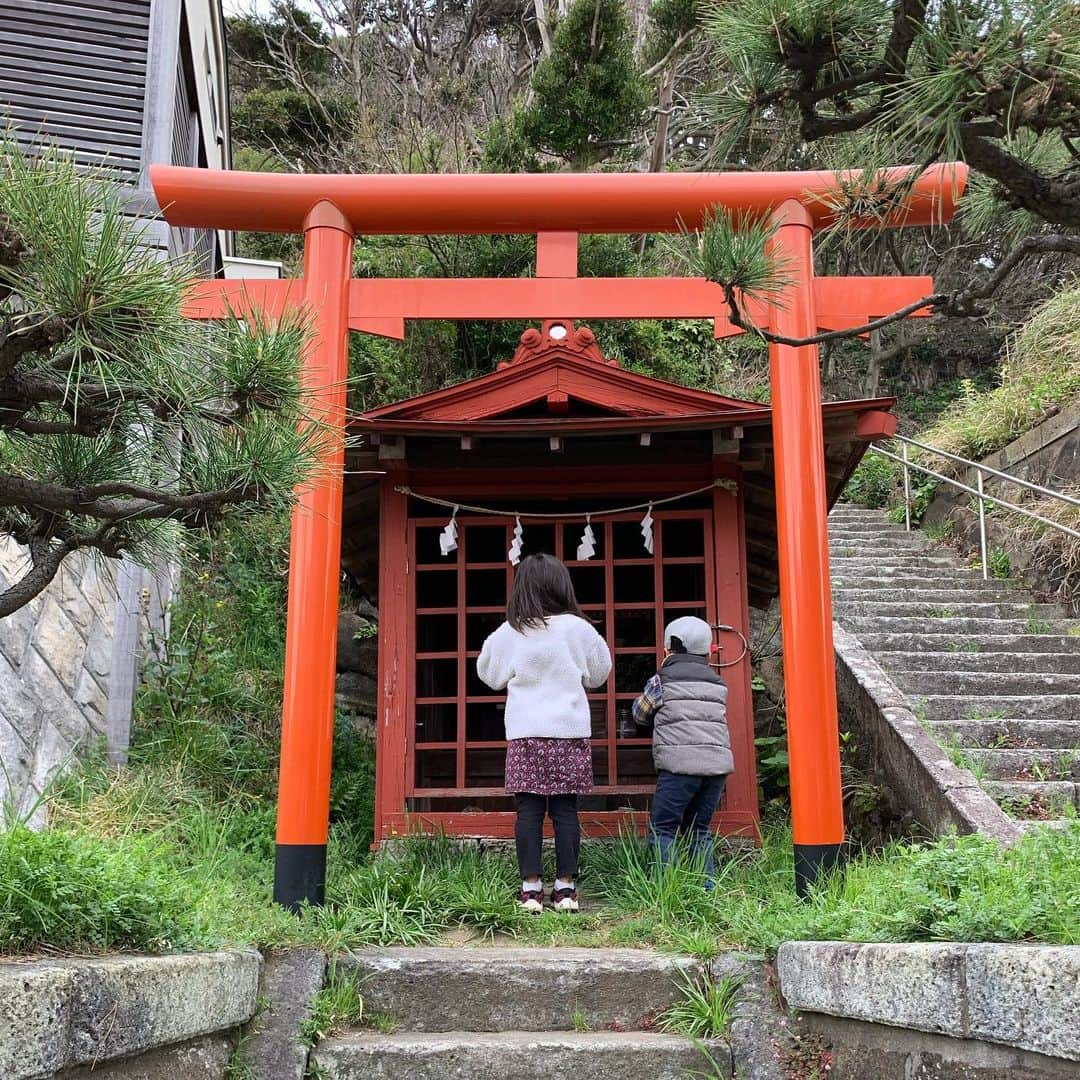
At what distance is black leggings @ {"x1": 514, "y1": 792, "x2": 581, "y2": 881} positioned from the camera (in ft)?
15.9

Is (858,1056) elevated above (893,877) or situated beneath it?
situated beneath

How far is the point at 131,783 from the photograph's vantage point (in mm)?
5848

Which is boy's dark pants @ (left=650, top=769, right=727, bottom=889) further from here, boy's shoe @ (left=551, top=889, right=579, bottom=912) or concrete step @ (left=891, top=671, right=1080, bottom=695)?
concrete step @ (left=891, top=671, right=1080, bottom=695)

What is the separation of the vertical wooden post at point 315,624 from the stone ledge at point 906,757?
299cm

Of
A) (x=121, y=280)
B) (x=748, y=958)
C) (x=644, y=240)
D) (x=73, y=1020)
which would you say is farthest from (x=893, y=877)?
(x=644, y=240)

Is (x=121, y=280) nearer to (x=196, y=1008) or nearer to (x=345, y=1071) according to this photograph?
(x=196, y=1008)

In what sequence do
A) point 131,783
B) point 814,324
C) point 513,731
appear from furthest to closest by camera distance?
point 131,783, point 814,324, point 513,731

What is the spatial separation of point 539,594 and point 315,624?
1.08 m

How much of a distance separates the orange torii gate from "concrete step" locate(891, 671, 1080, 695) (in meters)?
2.32

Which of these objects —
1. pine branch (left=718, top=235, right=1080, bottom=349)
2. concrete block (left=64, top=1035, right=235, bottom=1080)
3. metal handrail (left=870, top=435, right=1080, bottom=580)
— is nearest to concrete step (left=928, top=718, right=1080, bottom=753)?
metal handrail (left=870, top=435, right=1080, bottom=580)

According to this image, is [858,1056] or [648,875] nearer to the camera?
[858,1056]

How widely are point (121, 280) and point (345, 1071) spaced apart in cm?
278

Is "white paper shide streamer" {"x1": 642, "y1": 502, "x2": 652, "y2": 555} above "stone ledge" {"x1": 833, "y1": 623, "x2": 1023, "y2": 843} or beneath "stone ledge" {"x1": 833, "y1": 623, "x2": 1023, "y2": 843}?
above

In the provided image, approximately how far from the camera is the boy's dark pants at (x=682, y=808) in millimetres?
5070
